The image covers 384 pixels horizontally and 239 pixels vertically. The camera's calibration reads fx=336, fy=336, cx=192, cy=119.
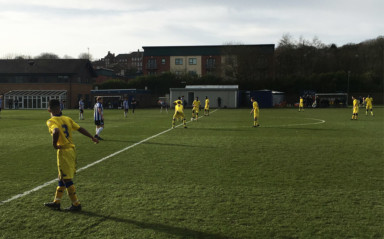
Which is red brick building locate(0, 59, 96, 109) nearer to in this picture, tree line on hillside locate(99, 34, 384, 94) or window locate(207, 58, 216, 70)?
tree line on hillside locate(99, 34, 384, 94)

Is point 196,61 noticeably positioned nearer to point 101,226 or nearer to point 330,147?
point 330,147

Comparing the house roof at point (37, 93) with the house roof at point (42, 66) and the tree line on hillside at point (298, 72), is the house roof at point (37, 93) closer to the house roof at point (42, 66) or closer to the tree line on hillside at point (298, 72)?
the house roof at point (42, 66)

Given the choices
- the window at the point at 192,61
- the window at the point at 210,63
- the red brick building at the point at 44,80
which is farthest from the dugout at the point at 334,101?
the red brick building at the point at 44,80

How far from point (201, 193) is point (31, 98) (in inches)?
2414

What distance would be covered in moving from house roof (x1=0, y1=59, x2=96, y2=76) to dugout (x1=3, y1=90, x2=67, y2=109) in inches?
165

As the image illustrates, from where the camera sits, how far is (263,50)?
71.9 m

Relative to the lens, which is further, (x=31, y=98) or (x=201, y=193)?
(x=31, y=98)

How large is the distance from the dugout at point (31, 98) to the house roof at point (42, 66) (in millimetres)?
4197

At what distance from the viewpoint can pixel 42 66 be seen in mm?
63844

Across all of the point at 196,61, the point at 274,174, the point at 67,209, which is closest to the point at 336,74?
the point at 196,61

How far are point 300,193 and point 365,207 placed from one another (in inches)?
46.1

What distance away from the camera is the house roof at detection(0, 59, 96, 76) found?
62.9 metres

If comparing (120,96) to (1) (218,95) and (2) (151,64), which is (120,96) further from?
(2) (151,64)

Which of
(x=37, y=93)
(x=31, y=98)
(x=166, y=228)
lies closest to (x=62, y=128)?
(x=166, y=228)
